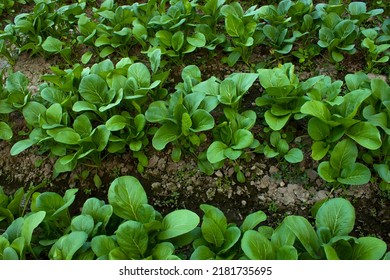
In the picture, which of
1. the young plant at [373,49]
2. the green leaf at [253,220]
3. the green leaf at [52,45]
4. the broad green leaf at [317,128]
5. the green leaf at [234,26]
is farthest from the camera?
the green leaf at [52,45]

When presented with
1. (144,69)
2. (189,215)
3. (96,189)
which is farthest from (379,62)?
(96,189)

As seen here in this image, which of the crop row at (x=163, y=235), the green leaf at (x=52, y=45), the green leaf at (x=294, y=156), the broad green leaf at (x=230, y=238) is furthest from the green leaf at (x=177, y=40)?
the broad green leaf at (x=230, y=238)

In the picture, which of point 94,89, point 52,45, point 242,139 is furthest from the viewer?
point 52,45

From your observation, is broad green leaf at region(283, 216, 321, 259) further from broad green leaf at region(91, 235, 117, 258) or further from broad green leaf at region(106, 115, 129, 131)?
broad green leaf at region(106, 115, 129, 131)

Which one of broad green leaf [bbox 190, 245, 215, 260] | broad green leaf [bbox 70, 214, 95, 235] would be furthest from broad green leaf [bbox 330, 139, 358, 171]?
broad green leaf [bbox 70, 214, 95, 235]

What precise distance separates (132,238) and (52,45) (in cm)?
244

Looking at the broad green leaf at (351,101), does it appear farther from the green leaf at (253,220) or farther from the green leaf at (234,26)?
the green leaf at (234,26)

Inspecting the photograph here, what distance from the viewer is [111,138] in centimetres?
290

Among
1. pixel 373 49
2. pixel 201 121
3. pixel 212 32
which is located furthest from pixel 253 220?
A: pixel 212 32

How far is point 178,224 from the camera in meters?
2.28

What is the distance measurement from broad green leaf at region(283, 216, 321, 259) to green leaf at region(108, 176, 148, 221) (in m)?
0.84

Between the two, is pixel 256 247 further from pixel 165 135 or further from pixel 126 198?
pixel 165 135

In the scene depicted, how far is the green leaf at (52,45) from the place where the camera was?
381 cm

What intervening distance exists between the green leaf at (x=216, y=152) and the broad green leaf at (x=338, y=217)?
0.76 m
